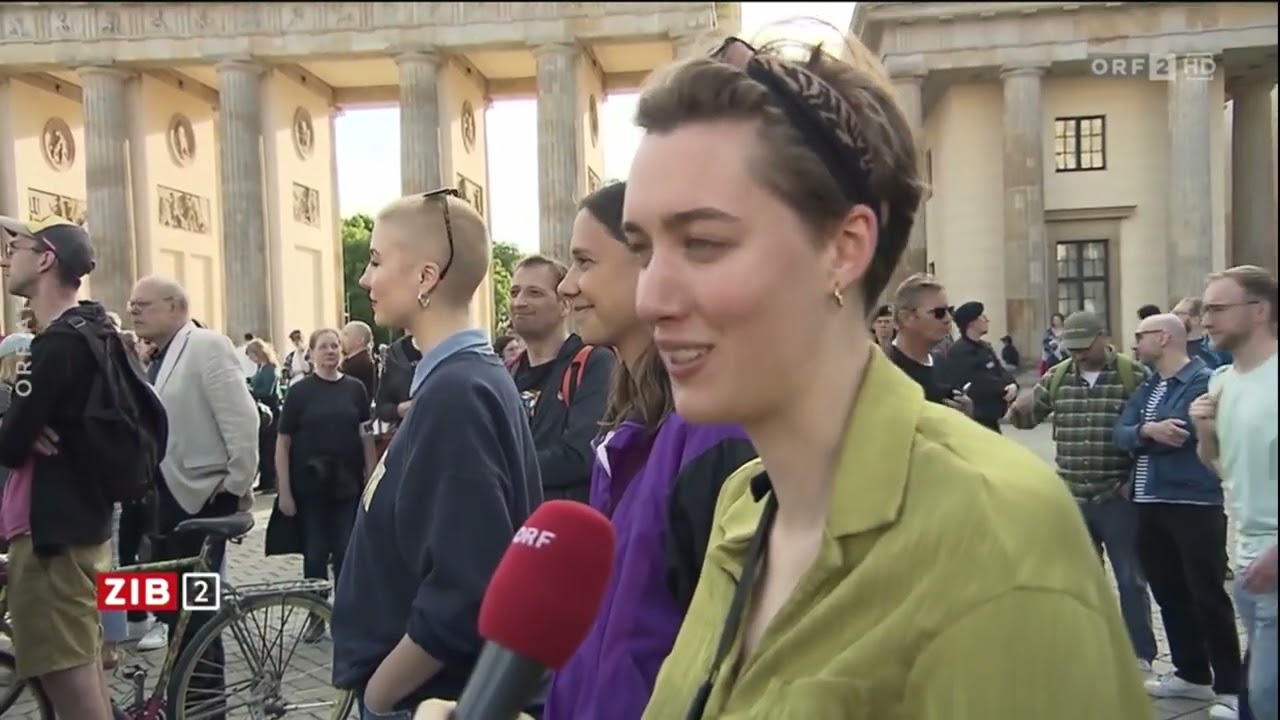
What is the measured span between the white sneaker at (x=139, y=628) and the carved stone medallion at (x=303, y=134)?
37278 mm

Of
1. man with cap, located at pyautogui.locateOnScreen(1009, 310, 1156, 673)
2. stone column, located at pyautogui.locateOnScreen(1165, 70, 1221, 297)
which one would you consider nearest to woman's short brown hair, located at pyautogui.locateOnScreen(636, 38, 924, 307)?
man with cap, located at pyautogui.locateOnScreen(1009, 310, 1156, 673)

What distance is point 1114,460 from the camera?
6.90 metres

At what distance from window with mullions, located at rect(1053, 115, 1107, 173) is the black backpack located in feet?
110

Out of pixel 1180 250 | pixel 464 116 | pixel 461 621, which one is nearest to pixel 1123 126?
pixel 1180 250

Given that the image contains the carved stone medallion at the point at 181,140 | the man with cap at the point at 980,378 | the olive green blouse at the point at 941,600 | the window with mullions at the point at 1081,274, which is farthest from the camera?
the carved stone medallion at the point at 181,140

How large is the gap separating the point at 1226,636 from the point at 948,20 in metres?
30.9

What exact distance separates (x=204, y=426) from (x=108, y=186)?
114 feet

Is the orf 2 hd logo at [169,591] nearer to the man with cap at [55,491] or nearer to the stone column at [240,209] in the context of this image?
the man with cap at [55,491]

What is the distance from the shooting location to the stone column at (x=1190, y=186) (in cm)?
3250

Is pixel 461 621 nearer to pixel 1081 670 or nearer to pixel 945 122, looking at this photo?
pixel 1081 670

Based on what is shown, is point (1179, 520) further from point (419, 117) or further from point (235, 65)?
point (235, 65)

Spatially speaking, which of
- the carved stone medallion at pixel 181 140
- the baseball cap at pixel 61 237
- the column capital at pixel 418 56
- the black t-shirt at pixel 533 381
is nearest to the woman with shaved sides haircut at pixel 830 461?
the black t-shirt at pixel 533 381

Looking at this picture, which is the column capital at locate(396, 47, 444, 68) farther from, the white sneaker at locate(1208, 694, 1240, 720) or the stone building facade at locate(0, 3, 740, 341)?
the white sneaker at locate(1208, 694, 1240, 720)

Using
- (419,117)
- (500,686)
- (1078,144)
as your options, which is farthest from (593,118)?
(500,686)
